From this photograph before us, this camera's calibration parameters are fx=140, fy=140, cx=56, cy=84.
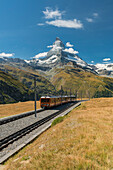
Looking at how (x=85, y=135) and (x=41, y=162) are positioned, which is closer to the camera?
(x=41, y=162)

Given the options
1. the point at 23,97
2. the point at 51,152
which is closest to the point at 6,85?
the point at 23,97

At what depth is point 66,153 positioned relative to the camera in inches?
320

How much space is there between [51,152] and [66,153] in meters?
0.98

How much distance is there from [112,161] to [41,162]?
3567 millimetres

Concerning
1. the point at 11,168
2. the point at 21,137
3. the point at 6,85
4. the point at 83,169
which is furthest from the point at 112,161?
the point at 6,85

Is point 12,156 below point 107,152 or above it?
below

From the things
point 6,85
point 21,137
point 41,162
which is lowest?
point 21,137

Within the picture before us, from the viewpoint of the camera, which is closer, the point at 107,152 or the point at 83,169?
the point at 83,169

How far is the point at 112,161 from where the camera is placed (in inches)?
262

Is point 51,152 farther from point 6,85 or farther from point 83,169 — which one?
point 6,85

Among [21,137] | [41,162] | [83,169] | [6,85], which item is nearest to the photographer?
[83,169]

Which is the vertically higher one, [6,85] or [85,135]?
[6,85]

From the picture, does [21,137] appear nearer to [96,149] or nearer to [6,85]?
[96,149]

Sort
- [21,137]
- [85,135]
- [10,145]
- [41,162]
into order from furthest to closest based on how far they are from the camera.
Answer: [21,137], [10,145], [85,135], [41,162]
